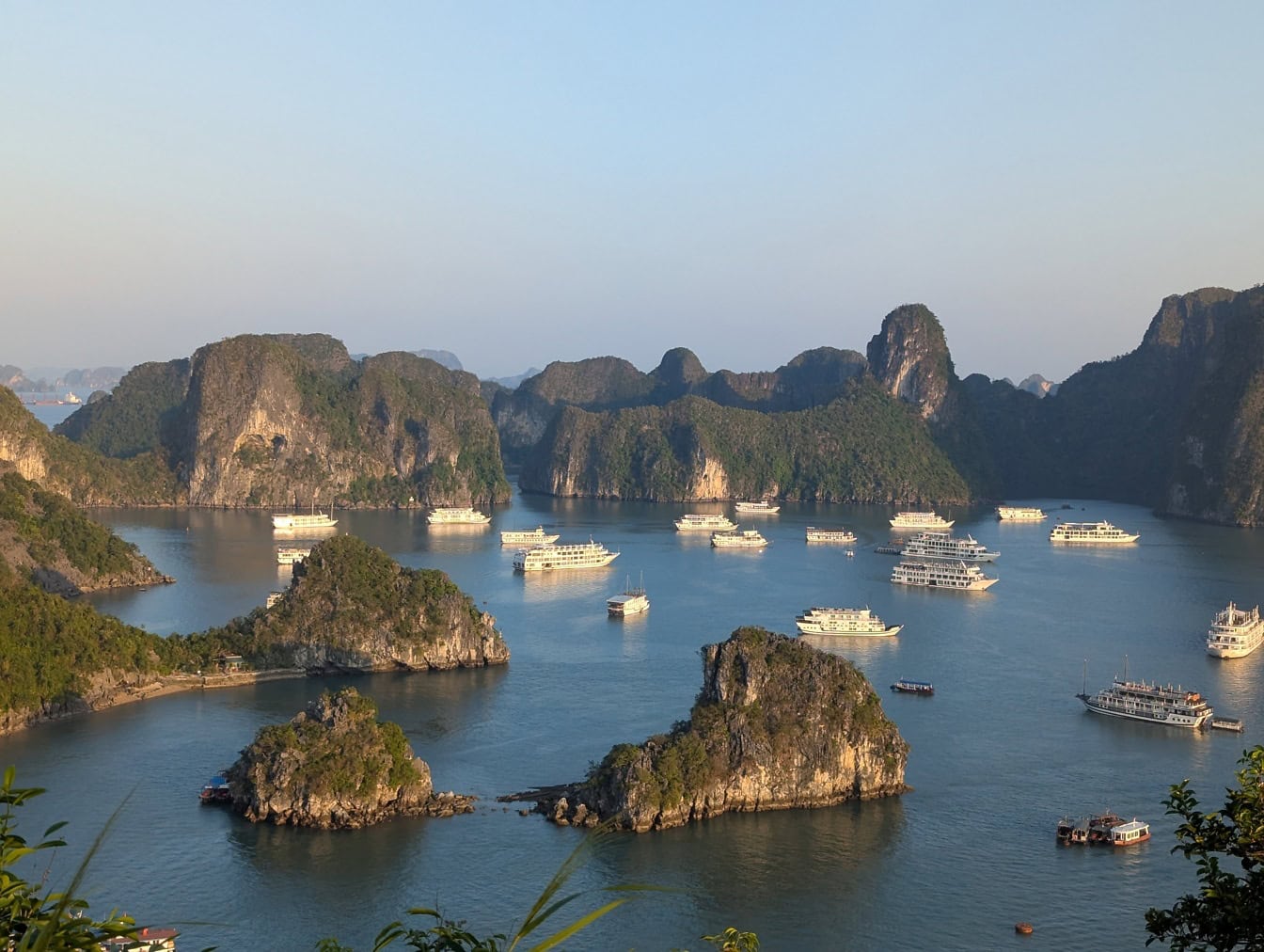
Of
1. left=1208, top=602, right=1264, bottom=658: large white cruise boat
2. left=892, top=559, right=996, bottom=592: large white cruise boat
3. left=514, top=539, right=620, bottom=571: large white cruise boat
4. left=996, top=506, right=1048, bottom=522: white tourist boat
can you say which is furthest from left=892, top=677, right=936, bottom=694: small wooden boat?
left=996, top=506, right=1048, bottom=522: white tourist boat

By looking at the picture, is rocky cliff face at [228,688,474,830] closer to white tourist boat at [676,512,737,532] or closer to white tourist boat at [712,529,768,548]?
white tourist boat at [712,529,768,548]

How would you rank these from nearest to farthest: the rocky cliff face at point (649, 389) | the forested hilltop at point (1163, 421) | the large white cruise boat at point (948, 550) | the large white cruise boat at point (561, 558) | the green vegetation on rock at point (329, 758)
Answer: the green vegetation on rock at point (329, 758)
the large white cruise boat at point (561, 558)
the large white cruise boat at point (948, 550)
the forested hilltop at point (1163, 421)
the rocky cliff face at point (649, 389)

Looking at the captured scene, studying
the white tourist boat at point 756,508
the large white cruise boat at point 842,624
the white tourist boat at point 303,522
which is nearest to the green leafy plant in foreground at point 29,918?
the large white cruise boat at point 842,624

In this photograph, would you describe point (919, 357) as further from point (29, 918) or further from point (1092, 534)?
point (29, 918)

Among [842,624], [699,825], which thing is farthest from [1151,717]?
[699,825]

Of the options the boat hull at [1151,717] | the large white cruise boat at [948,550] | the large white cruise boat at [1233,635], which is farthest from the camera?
the large white cruise boat at [948,550]

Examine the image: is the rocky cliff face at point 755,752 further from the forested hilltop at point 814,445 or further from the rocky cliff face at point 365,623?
the forested hilltop at point 814,445
